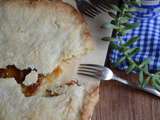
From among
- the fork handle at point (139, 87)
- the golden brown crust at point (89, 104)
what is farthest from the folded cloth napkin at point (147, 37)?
the golden brown crust at point (89, 104)

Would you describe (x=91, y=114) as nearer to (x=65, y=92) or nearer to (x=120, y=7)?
(x=65, y=92)

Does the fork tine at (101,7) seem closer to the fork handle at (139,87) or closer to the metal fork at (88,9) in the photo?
the metal fork at (88,9)

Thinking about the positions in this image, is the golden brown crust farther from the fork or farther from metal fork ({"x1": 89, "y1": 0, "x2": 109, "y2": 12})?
metal fork ({"x1": 89, "y1": 0, "x2": 109, "y2": 12})

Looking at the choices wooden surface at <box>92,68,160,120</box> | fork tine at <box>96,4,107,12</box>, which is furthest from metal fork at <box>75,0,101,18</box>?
wooden surface at <box>92,68,160,120</box>

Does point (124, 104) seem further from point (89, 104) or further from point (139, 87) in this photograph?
point (89, 104)

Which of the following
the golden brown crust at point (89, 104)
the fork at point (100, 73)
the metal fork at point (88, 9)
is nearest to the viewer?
the golden brown crust at point (89, 104)

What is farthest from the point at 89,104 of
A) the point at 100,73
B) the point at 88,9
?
the point at 88,9
